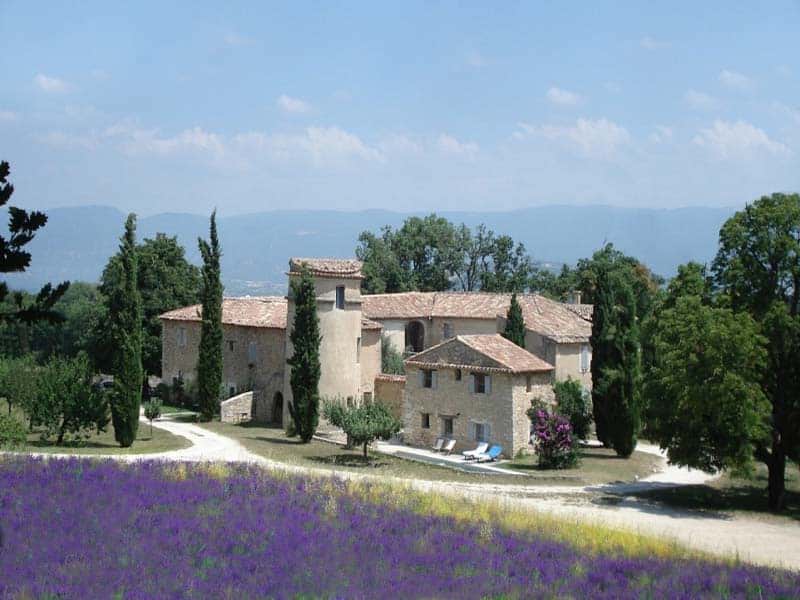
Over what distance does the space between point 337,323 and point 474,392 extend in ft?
25.7

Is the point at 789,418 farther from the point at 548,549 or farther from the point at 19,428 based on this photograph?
the point at 19,428

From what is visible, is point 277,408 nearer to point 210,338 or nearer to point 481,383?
point 210,338

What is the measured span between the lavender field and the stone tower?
1987cm

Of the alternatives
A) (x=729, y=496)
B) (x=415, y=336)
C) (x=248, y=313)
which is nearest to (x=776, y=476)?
(x=729, y=496)

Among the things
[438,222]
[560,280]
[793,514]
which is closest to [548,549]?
[793,514]

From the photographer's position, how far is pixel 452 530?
18.8m

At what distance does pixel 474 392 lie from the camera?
39.2 m

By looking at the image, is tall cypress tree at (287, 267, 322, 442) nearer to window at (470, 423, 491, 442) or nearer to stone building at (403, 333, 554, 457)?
stone building at (403, 333, 554, 457)

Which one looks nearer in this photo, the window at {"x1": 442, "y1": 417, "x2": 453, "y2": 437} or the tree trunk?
the tree trunk

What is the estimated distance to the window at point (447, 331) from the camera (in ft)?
188

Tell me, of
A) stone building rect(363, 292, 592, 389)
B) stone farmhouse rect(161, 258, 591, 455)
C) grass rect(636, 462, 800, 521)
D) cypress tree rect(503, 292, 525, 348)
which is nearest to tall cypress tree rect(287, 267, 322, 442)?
stone farmhouse rect(161, 258, 591, 455)

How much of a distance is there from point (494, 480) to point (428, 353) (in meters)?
10.0

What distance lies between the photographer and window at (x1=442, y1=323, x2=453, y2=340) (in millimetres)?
57438

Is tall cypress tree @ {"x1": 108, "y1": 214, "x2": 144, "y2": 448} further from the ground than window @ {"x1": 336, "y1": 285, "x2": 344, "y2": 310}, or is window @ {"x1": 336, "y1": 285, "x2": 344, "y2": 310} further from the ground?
window @ {"x1": 336, "y1": 285, "x2": 344, "y2": 310}
